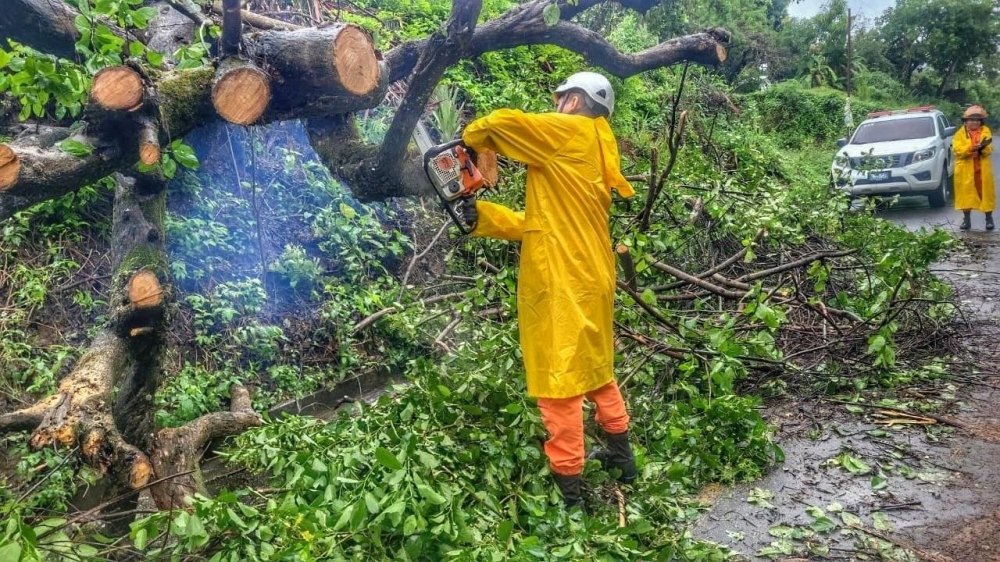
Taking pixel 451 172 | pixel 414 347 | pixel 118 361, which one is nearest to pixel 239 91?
pixel 451 172

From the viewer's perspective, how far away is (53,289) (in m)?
4.89

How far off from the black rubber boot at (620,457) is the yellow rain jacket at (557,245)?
340 mm

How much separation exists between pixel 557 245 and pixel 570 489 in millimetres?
1060

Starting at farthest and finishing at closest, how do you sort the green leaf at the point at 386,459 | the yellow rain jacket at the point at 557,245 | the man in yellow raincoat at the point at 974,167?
1. the man in yellow raincoat at the point at 974,167
2. the yellow rain jacket at the point at 557,245
3. the green leaf at the point at 386,459

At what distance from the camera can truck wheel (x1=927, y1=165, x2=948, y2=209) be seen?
1148 cm

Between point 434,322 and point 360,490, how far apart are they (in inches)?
102

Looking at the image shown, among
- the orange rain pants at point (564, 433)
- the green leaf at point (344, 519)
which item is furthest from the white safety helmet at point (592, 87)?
the green leaf at point (344, 519)

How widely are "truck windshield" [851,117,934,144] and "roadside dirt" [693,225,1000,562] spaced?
9536 mm

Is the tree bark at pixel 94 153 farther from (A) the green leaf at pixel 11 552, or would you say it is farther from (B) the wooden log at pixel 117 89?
(A) the green leaf at pixel 11 552

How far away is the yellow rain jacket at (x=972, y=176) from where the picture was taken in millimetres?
9195

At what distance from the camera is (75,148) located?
288 centimetres

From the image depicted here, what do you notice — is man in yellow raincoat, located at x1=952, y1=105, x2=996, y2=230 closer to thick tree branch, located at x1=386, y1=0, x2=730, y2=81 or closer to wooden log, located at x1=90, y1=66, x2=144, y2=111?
thick tree branch, located at x1=386, y1=0, x2=730, y2=81

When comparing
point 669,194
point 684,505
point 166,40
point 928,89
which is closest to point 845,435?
point 684,505

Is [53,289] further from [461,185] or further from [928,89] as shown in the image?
[928,89]
